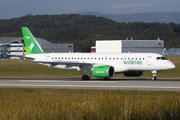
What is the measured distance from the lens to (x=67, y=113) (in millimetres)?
11188

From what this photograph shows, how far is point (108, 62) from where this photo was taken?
36688 millimetres

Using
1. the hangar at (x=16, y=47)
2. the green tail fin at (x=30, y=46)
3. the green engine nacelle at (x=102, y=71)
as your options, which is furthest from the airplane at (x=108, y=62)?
the hangar at (x=16, y=47)

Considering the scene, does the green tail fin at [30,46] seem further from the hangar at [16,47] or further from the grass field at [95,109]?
the hangar at [16,47]

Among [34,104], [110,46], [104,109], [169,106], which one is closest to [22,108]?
[34,104]

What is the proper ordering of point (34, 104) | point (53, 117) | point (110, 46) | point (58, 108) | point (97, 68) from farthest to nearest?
point (110, 46), point (97, 68), point (34, 104), point (58, 108), point (53, 117)

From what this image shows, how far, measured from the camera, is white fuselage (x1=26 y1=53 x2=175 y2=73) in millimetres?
34688

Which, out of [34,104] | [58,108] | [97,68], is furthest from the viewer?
[97,68]

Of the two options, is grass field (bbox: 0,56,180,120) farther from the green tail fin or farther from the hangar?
the hangar

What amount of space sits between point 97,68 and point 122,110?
23376 mm

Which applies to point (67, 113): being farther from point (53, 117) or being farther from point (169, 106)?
point (169, 106)

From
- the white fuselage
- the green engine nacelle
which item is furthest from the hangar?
the green engine nacelle

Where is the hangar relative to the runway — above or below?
above

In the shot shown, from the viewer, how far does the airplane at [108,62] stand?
3447cm

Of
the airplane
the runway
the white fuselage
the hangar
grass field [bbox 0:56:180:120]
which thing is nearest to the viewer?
grass field [bbox 0:56:180:120]
